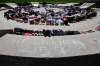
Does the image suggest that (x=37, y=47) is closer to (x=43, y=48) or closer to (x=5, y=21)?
(x=43, y=48)

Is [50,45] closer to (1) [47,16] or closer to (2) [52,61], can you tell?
(2) [52,61]

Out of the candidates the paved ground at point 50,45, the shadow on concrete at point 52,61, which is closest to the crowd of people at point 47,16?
the paved ground at point 50,45

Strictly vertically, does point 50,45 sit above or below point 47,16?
below

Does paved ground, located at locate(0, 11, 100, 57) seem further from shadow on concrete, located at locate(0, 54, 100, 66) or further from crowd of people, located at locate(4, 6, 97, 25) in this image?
crowd of people, located at locate(4, 6, 97, 25)

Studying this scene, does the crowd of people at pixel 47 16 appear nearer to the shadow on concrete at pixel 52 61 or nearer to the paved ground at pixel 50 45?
the paved ground at pixel 50 45

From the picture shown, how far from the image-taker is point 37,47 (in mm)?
24328

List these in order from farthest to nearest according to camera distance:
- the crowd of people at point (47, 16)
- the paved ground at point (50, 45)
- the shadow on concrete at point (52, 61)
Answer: the crowd of people at point (47, 16) → the paved ground at point (50, 45) → the shadow on concrete at point (52, 61)

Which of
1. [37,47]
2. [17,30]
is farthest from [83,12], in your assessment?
[37,47]

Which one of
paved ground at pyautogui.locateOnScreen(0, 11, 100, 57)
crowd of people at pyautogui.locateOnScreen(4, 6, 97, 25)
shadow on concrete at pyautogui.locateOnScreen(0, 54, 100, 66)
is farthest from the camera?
crowd of people at pyautogui.locateOnScreen(4, 6, 97, 25)

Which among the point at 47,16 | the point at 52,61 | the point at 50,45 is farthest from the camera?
the point at 47,16

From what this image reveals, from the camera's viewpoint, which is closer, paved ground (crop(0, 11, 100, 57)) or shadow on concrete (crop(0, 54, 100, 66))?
shadow on concrete (crop(0, 54, 100, 66))

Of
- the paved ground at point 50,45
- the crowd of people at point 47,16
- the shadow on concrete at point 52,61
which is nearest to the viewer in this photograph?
→ the shadow on concrete at point 52,61

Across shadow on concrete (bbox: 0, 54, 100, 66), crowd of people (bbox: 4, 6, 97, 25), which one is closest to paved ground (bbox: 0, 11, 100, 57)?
shadow on concrete (bbox: 0, 54, 100, 66)

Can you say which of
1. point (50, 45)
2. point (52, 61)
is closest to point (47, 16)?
point (50, 45)
